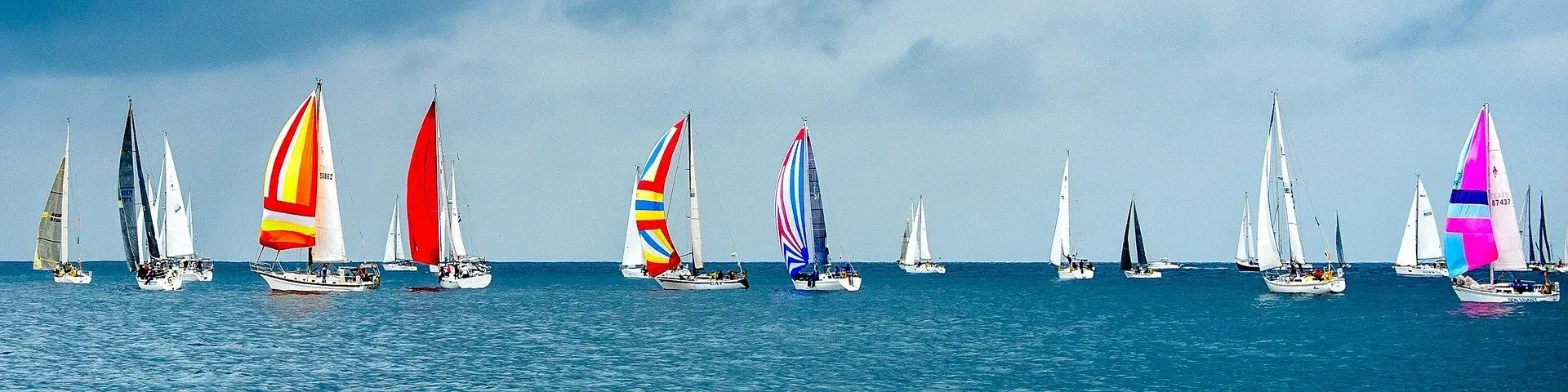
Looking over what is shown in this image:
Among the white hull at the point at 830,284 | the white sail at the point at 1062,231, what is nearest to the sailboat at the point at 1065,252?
the white sail at the point at 1062,231

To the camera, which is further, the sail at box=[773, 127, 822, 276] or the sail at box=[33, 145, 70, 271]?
the sail at box=[33, 145, 70, 271]

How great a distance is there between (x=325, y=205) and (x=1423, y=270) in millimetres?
116999

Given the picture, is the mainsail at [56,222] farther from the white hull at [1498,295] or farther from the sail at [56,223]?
the white hull at [1498,295]

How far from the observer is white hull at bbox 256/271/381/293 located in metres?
67.9

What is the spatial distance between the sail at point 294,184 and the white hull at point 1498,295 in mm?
57630

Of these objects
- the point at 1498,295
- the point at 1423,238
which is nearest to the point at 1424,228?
the point at 1423,238

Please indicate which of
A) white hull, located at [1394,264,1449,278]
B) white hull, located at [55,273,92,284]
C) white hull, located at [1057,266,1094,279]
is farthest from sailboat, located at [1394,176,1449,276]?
white hull, located at [55,273,92,284]

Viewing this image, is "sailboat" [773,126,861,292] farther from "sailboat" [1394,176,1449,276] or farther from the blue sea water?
"sailboat" [1394,176,1449,276]

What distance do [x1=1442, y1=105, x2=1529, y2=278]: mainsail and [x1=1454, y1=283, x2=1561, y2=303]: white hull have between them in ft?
7.89

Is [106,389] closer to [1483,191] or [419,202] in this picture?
[419,202]

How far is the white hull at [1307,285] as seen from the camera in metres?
76.4

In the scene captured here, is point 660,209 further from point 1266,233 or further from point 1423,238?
point 1423,238

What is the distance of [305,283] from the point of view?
67.9 metres

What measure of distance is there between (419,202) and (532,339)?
96.7ft
